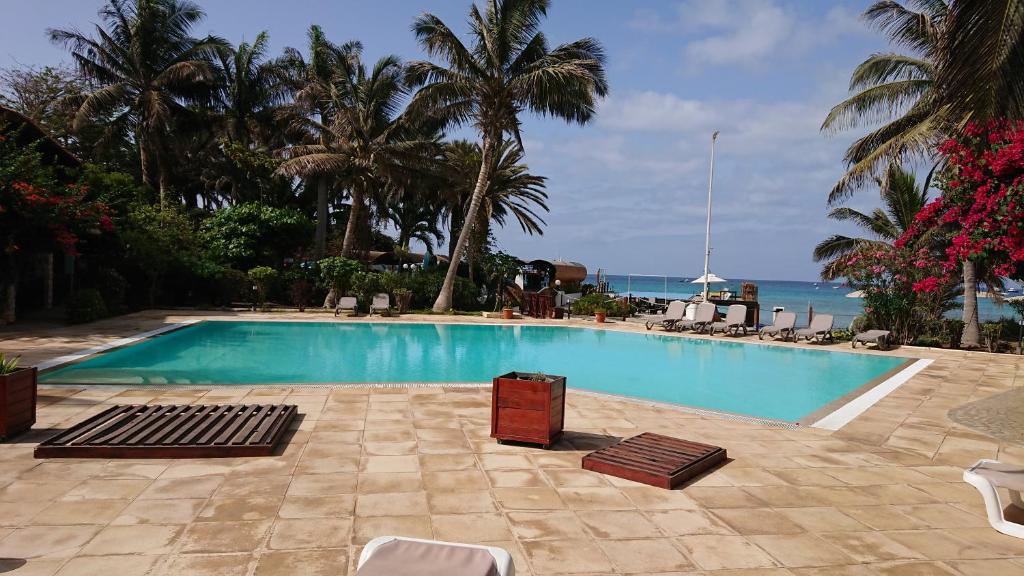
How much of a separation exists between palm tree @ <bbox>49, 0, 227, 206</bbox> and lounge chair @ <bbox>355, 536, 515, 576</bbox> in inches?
966

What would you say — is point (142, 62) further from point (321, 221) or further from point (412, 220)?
point (412, 220)

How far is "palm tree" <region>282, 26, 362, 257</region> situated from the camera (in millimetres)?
23656

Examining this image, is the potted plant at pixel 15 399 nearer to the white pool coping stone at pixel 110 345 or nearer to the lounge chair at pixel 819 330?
the white pool coping stone at pixel 110 345

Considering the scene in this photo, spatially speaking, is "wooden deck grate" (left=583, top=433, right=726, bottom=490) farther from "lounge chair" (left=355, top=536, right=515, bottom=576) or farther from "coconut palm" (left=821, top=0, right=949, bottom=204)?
"coconut palm" (left=821, top=0, right=949, bottom=204)

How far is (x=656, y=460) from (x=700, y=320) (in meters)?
14.5

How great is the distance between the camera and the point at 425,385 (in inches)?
329

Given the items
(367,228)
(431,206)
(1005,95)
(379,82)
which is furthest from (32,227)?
(431,206)

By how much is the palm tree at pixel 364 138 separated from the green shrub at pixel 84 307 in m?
8.53

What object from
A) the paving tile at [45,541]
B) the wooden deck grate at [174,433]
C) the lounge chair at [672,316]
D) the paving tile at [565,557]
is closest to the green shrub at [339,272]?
the lounge chair at [672,316]

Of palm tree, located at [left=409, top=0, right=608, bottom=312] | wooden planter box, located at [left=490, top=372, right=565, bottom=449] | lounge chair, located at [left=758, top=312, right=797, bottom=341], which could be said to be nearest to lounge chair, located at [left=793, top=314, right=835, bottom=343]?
lounge chair, located at [left=758, top=312, right=797, bottom=341]

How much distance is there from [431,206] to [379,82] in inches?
367

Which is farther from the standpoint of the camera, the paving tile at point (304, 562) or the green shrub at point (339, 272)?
the green shrub at point (339, 272)

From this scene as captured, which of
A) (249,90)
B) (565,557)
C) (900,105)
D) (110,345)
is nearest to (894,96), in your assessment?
(900,105)

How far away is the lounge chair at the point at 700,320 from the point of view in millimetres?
18594
